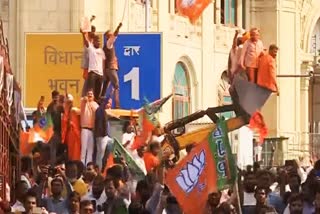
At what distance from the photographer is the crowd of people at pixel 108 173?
18531mm

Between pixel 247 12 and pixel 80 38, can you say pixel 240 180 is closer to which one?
pixel 80 38

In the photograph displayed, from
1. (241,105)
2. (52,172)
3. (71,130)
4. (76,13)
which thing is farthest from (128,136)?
(76,13)

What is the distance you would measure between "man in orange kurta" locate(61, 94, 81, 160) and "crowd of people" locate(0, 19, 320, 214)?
14 millimetres

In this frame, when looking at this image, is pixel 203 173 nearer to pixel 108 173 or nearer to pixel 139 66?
pixel 108 173

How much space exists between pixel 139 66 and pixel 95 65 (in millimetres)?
7014

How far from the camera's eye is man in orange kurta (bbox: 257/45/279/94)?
24047 millimetres

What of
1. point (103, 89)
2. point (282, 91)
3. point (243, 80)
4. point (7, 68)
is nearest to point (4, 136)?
point (7, 68)

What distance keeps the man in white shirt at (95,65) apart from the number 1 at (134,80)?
6592mm

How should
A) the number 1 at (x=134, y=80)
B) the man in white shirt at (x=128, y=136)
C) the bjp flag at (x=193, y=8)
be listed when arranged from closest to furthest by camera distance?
1. the man in white shirt at (x=128, y=136)
2. the number 1 at (x=134, y=80)
3. the bjp flag at (x=193, y=8)

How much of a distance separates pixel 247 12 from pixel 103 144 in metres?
35.2

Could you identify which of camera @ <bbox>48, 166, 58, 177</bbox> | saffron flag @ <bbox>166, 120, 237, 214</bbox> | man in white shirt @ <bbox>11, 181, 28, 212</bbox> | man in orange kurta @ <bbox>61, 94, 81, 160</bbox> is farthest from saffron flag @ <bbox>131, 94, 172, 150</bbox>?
man in white shirt @ <bbox>11, 181, 28, 212</bbox>

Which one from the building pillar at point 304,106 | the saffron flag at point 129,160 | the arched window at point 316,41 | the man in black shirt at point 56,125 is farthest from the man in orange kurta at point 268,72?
the arched window at point 316,41

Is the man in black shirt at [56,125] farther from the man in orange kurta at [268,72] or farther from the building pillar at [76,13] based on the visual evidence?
the building pillar at [76,13]

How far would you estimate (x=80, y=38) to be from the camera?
1368 inches
